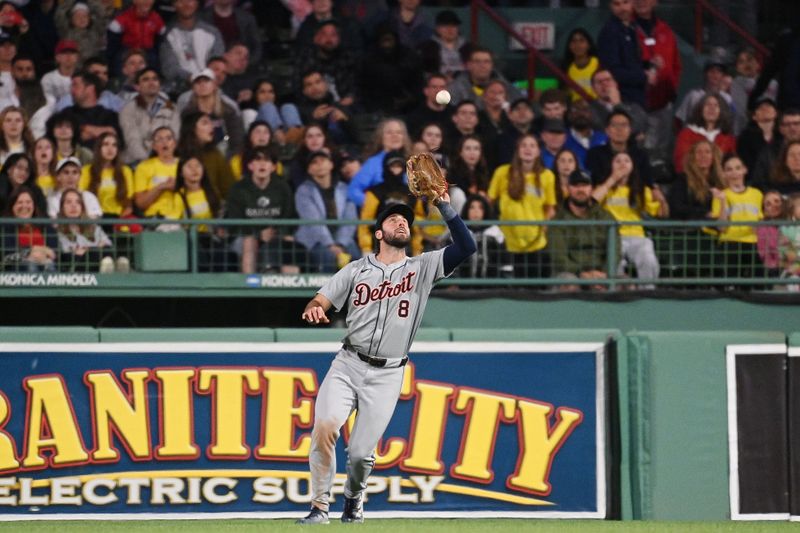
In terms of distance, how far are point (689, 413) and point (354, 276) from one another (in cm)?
279

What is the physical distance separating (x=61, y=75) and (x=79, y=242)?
2.35 metres

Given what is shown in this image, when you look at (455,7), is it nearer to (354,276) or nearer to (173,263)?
(173,263)

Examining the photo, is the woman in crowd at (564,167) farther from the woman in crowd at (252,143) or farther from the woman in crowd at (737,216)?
the woman in crowd at (252,143)

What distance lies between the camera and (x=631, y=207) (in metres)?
13.4

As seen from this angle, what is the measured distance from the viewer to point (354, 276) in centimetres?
864

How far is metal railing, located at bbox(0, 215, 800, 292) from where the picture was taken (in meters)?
12.3

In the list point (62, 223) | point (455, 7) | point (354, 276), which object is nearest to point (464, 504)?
point (354, 276)

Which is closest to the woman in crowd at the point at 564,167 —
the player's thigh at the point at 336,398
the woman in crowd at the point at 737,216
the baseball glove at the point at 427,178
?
the woman in crowd at the point at 737,216

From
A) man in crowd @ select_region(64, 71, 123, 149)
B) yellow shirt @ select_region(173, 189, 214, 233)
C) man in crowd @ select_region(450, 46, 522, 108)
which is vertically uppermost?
man in crowd @ select_region(450, 46, 522, 108)

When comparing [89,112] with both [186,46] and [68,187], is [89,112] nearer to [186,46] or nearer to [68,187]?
[68,187]

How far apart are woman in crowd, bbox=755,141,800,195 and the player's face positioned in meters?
6.25

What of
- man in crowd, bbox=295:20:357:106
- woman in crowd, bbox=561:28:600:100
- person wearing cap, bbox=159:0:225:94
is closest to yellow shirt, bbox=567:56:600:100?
woman in crowd, bbox=561:28:600:100

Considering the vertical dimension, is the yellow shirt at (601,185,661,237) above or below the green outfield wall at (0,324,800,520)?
above

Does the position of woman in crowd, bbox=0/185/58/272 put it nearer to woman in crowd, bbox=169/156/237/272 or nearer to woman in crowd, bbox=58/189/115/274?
woman in crowd, bbox=58/189/115/274
